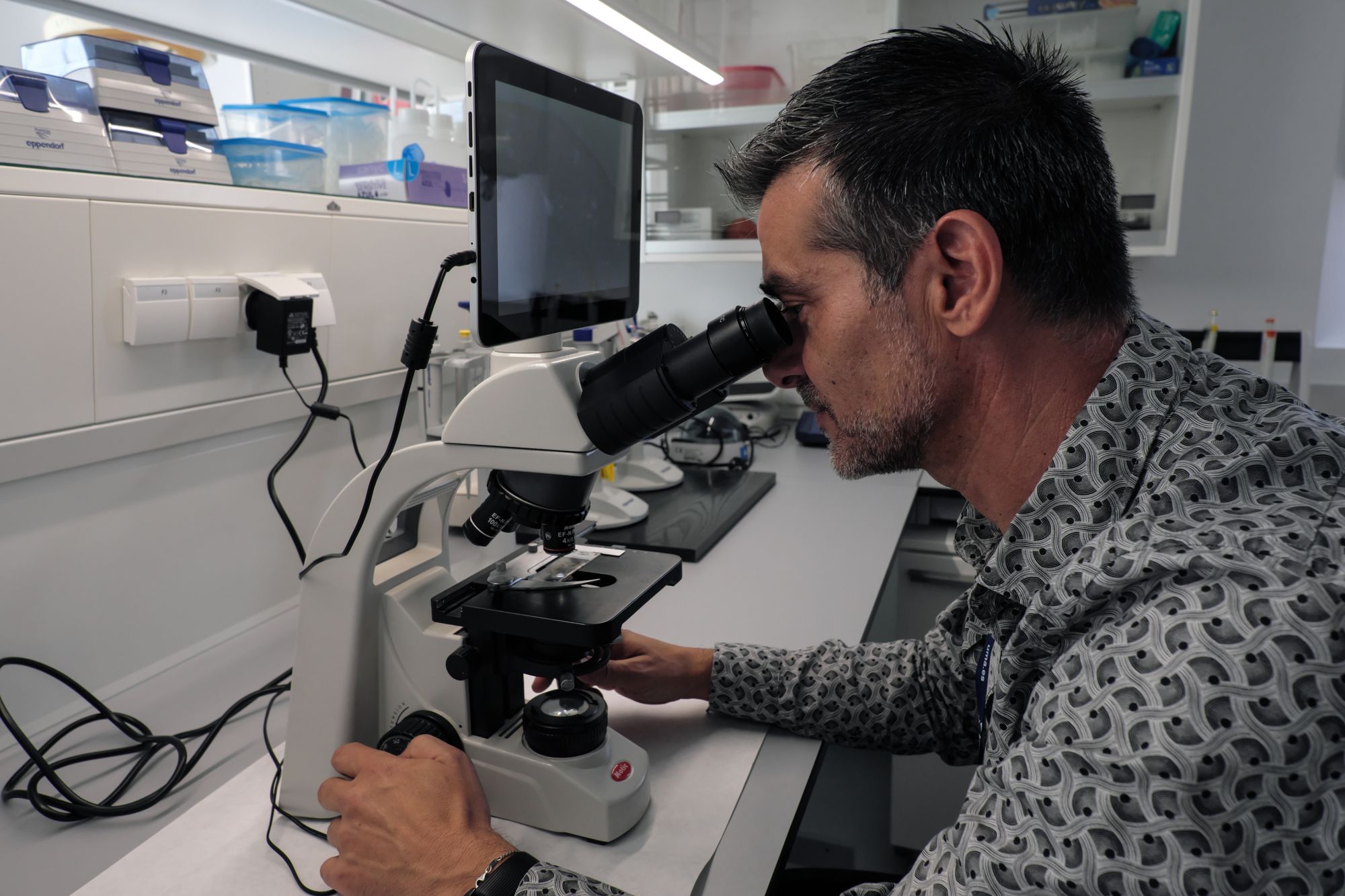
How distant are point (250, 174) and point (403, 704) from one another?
2.92 feet

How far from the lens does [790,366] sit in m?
0.93

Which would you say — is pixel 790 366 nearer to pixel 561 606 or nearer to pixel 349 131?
pixel 561 606

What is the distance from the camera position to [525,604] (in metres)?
0.85

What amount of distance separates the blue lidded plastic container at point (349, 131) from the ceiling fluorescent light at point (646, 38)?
18.7 inches

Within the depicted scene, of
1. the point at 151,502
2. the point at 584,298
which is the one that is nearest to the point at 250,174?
the point at 151,502

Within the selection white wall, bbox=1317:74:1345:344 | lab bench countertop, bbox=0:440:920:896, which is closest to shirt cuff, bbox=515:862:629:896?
lab bench countertop, bbox=0:440:920:896

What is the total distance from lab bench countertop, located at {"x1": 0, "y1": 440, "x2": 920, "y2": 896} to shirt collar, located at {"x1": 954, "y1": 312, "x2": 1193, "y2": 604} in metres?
0.33

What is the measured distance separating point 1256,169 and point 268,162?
239cm

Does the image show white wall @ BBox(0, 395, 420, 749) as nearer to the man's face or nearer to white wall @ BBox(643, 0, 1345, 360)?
the man's face

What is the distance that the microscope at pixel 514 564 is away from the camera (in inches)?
30.6

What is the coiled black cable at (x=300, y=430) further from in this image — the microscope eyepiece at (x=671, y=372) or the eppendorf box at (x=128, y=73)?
the microscope eyepiece at (x=671, y=372)

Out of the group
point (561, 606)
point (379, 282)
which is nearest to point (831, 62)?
point (379, 282)

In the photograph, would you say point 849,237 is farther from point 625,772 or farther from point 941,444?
point 625,772

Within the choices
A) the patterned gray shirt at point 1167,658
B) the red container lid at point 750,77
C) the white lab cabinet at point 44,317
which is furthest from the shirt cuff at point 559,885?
the red container lid at point 750,77
